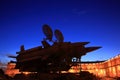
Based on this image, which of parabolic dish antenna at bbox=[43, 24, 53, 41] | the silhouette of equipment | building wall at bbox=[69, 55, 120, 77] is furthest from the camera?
building wall at bbox=[69, 55, 120, 77]

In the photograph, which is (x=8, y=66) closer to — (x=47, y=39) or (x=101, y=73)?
(x=101, y=73)

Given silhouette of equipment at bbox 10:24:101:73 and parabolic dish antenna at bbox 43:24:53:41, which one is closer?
silhouette of equipment at bbox 10:24:101:73

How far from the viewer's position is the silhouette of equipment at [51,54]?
3019 cm

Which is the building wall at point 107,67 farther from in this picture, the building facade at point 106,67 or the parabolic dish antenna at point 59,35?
the parabolic dish antenna at point 59,35

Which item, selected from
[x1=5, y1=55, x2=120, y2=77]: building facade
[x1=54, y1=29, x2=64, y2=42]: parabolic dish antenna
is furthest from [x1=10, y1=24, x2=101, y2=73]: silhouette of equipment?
[x1=5, y1=55, x2=120, y2=77]: building facade

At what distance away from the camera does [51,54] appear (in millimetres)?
31172

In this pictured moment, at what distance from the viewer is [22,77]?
33.8m

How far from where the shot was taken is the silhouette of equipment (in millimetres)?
30188

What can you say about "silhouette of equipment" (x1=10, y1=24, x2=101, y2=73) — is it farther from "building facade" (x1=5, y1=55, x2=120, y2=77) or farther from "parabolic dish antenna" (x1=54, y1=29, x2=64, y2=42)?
"building facade" (x1=5, y1=55, x2=120, y2=77)

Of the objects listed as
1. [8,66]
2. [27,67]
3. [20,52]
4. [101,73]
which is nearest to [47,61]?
[27,67]

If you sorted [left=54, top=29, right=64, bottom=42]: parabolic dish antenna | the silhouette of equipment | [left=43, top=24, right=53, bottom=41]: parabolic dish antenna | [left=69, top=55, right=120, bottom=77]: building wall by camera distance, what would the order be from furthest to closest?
[left=69, top=55, right=120, bottom=77]: building wall < [left=43, top=24, right=53, bottom=41]: parabolic dish antenna < [left=54, top=29, right=64, bottom=42]: parabolic dish antenna < the silhouette of equipment

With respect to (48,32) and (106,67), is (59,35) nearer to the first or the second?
(48,32)

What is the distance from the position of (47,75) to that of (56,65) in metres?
2.21

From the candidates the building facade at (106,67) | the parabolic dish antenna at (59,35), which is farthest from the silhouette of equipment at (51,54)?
the building facade at (106,67)
